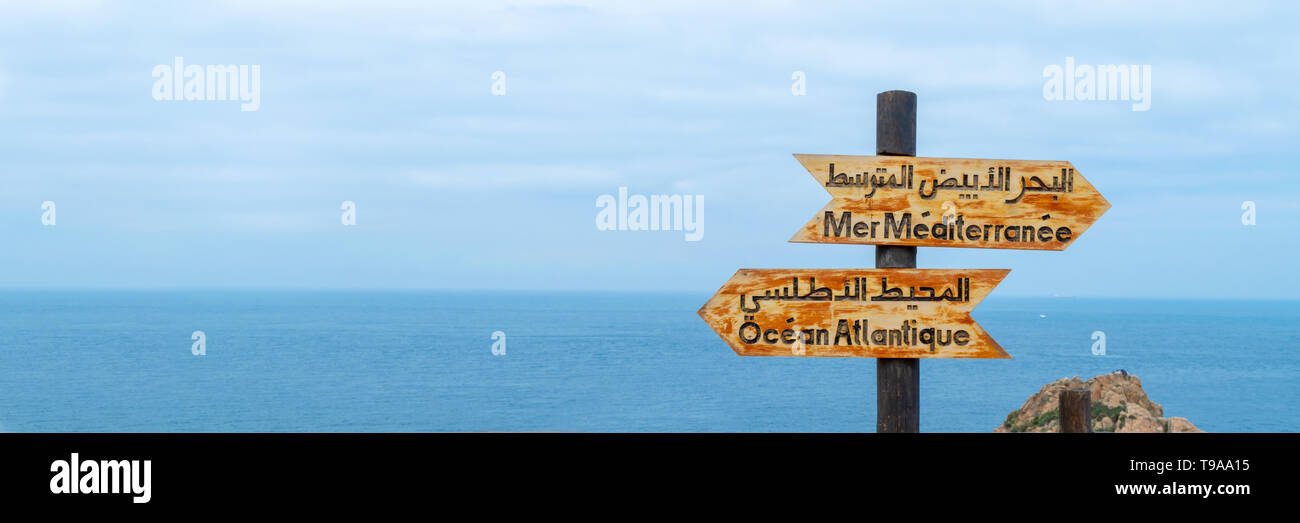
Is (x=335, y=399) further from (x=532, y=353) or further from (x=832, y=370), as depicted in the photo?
(x=832, y=370)

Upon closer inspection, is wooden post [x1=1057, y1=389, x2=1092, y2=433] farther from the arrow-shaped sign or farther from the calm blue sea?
the calm blue sea

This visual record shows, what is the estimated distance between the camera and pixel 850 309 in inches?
283

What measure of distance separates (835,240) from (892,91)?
4.21 feet

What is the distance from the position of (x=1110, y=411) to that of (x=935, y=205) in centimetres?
2736

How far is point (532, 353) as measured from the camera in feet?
545

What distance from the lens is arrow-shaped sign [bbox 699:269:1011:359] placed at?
7.17m

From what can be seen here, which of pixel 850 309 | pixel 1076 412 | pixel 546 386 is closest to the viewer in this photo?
pixel 1076 412

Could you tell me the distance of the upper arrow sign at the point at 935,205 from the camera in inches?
283

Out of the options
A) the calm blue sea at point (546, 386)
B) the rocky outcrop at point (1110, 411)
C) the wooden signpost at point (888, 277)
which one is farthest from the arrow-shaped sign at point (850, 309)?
the calm blue sea at point (546, 386)
